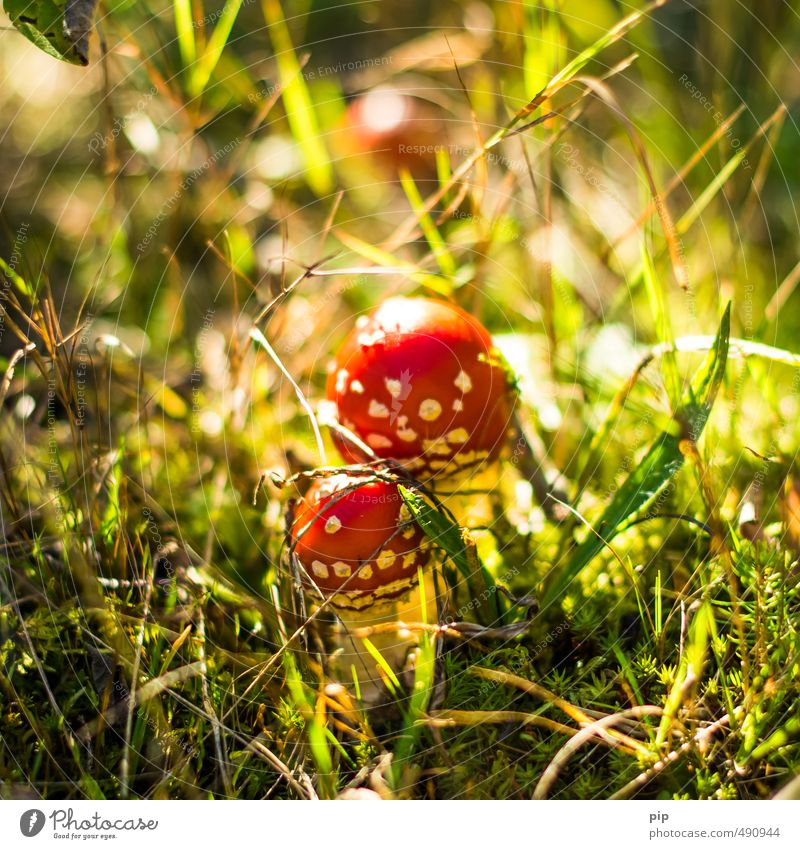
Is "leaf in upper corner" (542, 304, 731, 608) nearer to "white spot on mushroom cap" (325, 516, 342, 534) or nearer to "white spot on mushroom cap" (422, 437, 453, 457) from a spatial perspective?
"white spot on mushroom cap" (422, 437, 453, 457)

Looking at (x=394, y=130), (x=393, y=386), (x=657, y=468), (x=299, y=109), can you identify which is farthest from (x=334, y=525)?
(x=394, y=130)

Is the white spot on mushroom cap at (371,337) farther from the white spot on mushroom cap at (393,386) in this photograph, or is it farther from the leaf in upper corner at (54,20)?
the leaf in upper corner at (54,20)

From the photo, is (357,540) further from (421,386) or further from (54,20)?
(54,20)

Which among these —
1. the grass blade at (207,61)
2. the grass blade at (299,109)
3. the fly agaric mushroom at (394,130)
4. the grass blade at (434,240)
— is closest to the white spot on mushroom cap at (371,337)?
the grass blade at (434,240)

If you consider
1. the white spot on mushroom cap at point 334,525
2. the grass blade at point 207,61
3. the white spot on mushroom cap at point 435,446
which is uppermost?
the grass blade at point 207,61

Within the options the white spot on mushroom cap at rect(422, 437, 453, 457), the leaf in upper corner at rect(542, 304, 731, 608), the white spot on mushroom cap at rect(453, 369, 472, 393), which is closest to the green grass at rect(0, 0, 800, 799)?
the leaf in upper corner at rect(542, 304, 731, 608)

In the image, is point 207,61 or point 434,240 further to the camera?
point 207,61
